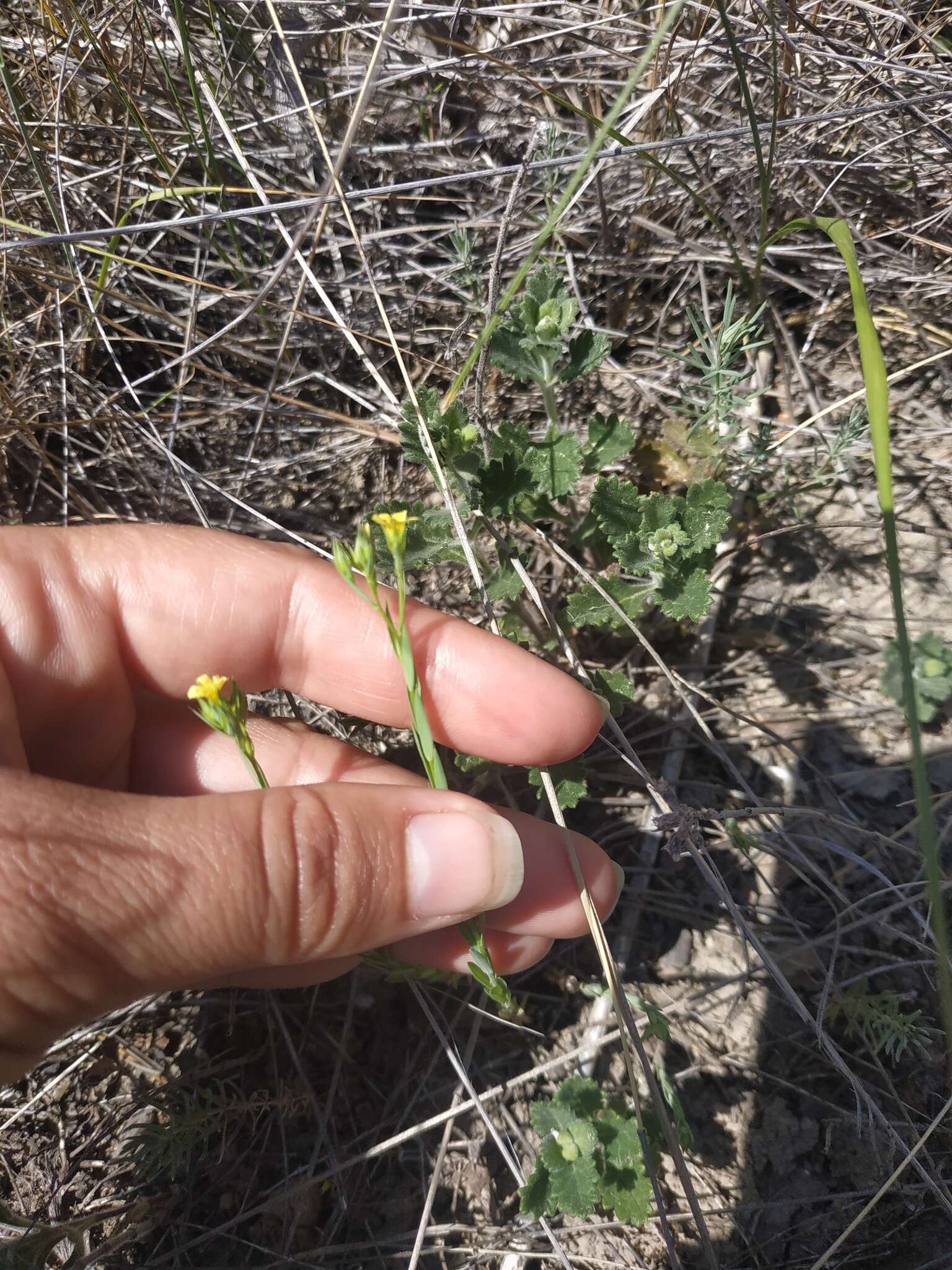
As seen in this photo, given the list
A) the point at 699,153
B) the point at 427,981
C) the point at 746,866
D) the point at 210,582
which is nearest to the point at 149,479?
the point at 210,582

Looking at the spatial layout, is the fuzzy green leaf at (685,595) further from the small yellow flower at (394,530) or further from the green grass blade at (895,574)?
the small yellow flower at (394,530)

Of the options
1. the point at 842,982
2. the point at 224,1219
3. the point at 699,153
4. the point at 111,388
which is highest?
the point at 699,153

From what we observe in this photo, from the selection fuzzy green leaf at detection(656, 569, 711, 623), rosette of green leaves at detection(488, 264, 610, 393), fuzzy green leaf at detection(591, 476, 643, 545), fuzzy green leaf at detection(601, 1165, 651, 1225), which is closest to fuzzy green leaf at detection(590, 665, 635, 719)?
fuzzy green leaf at detection(656, 569, 711, 623)

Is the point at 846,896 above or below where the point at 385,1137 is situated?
above

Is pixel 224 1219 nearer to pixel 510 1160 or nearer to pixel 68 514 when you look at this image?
pixel 510 1160

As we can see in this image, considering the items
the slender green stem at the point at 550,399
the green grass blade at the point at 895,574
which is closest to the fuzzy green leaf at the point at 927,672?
the green grass blade at the point at 895,574

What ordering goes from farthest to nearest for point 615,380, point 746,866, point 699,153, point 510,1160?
point 615,380 < point 699,153 < point 746,866 < point 510,1160

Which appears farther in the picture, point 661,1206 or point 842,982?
point 842,982

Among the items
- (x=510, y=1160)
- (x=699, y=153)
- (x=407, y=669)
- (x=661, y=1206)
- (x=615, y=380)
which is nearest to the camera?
(x=407, y=669)

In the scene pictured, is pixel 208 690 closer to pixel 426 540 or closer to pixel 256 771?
pixel 256 771
